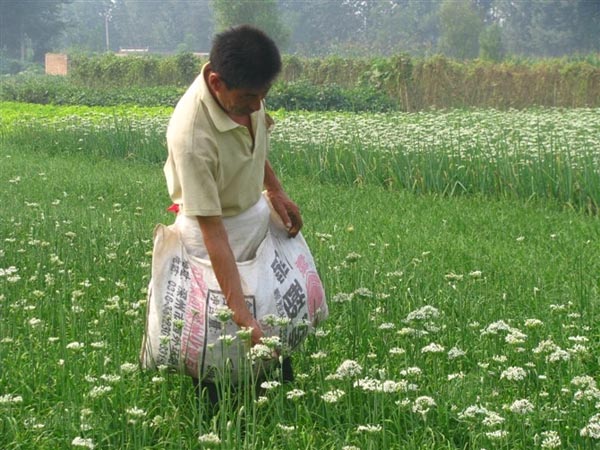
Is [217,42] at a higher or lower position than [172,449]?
higher

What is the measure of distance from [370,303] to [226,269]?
1634 millimetres

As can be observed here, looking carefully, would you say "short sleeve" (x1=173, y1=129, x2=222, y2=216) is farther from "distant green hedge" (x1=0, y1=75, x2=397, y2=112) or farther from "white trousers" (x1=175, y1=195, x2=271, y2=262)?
"distant green hedge" (x1=0, y1=75, x2=397, y2=112)

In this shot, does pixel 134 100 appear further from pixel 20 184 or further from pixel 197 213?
pixel 197 213

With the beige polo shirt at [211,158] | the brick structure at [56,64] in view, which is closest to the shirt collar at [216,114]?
the beige polo shirt at [211,158]

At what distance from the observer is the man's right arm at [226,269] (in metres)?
3.60

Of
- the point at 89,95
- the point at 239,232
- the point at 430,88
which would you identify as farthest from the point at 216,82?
the point at 89,95

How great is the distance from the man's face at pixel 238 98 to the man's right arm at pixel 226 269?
374mm

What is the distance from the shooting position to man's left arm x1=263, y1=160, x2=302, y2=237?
13.6 feet

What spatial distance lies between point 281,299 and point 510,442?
0.93 m

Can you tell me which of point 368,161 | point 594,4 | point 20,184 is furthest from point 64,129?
point 594,4

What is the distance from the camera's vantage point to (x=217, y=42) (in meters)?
3.68

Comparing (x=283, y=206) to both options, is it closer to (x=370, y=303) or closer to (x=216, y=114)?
(x=216, y=114)

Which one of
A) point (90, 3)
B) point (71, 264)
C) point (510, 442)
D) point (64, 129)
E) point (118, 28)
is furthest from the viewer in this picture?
point (90, 3)

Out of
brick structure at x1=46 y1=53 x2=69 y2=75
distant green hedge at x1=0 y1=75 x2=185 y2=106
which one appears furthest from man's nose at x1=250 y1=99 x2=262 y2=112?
brick structure at x1=46 y1=53 x2=69 y2=75
